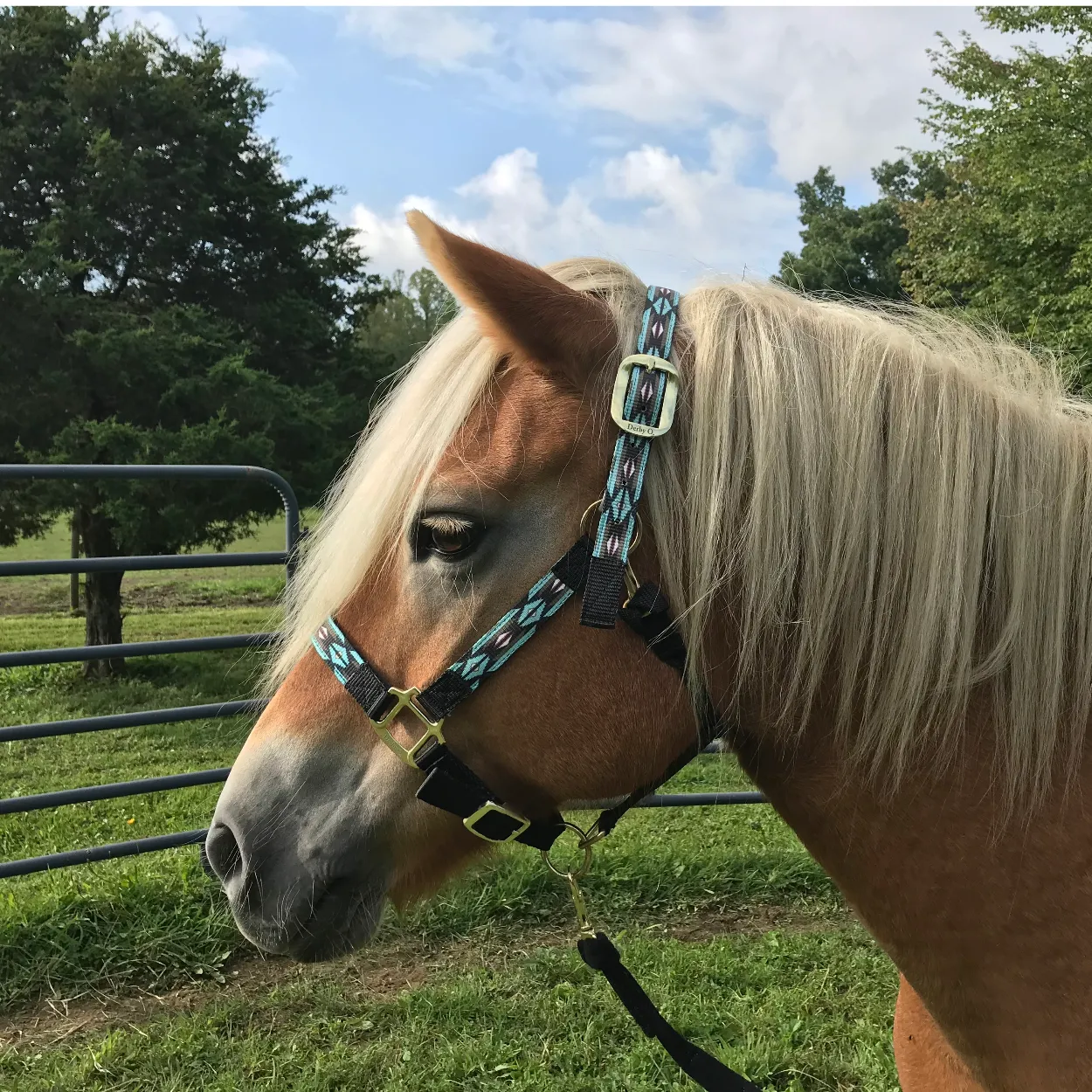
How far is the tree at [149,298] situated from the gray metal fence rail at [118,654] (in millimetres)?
Answer: 5313

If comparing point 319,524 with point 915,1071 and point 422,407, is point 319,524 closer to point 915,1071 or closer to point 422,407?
point 422,407

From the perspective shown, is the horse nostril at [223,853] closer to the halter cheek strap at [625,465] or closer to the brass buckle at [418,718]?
the brass buckle at [418,718]

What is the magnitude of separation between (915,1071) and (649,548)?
1199mm

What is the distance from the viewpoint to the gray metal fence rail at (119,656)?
3.23 meters

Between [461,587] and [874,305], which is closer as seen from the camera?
[461,587]

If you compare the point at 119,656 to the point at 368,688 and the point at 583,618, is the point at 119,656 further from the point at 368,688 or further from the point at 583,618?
the point at 583,618

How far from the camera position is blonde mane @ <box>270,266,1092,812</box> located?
3.96 ft

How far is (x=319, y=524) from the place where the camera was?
166 centimetres

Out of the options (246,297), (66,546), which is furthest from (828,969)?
(66,546)

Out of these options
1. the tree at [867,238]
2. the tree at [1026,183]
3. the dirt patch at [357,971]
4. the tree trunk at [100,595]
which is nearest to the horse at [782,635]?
the dirt patch at [357,971]

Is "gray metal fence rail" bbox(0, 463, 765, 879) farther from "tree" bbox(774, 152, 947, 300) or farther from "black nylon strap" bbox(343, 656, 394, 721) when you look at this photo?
"tree" bbox(774, 152, 947, 300)

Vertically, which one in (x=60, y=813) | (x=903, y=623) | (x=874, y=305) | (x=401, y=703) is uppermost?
(x=874, y=305)

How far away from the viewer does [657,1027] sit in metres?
1.52

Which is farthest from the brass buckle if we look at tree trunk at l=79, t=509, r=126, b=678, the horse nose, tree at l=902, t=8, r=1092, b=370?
tree at l=902, t=8, r=1092, b=370
